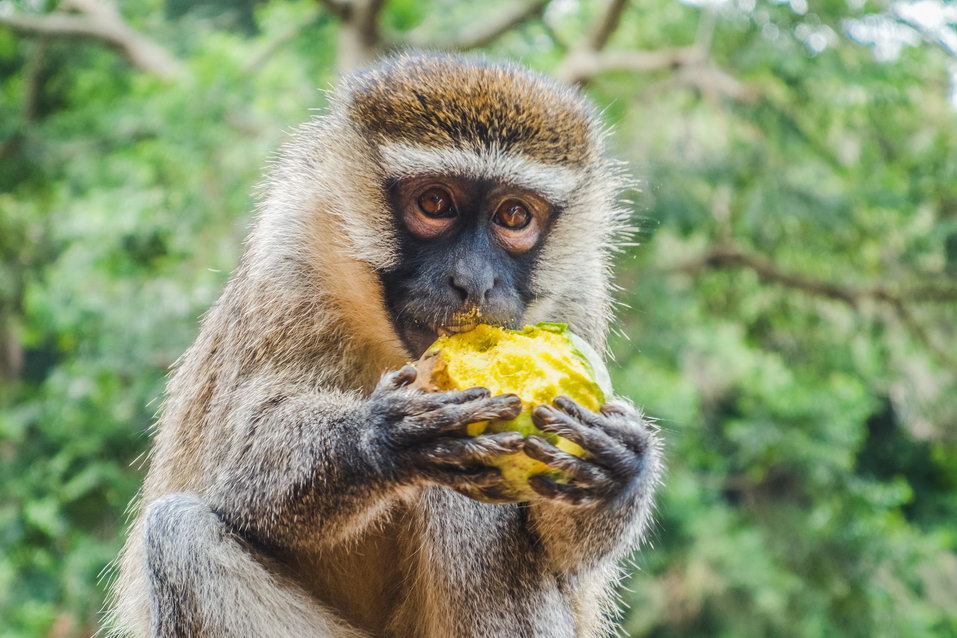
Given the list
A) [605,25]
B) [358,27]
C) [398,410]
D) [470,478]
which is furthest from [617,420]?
[605,25]

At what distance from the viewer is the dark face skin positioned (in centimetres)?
273

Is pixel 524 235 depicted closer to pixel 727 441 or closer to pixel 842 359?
pixel 842 359

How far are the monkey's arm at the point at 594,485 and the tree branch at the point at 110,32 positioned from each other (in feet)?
24.4

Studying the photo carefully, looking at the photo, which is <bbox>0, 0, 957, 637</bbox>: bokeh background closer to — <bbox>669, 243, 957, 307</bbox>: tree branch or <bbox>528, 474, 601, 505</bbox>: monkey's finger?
<bbox>669, 243, 957, 307</bbox>: tree branch

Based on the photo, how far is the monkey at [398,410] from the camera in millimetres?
2664

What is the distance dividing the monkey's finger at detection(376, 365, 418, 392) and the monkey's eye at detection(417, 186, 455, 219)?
0.59m

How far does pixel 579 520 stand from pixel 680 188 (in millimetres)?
5203

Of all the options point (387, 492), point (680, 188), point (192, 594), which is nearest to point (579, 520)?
point (387, 492)

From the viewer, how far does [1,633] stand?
24.4 feet

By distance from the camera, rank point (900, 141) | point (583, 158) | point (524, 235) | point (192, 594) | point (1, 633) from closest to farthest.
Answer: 1. point (192, 594)
2. point (524, 235)
3. point (583, 158)
4. point (1, 633)
5. point (900, 141)

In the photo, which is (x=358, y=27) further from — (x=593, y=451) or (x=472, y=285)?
(x=593, y=451)

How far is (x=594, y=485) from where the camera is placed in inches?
103

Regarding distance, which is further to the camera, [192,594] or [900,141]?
[900,141]

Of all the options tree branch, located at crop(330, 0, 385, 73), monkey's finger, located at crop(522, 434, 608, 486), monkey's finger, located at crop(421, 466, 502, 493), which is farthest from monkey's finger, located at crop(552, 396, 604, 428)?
tree branch, located at crop(330, 0, 385, 73)
